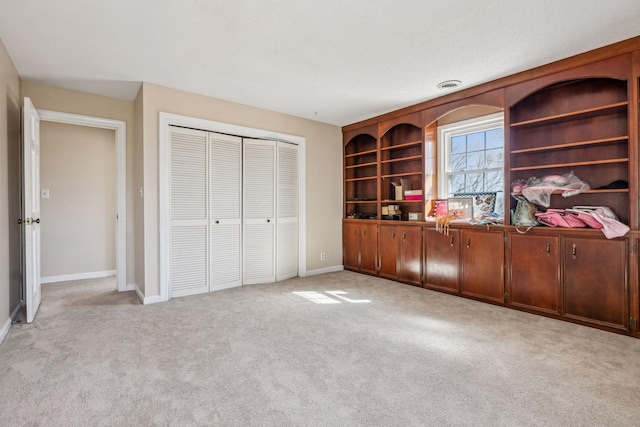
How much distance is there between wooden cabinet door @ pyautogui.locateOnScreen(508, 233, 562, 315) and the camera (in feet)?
10.3

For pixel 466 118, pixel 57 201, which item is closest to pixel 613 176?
pixel 466 118

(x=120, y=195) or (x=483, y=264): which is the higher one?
(x=120, y=195)

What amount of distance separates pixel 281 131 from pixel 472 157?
8.91 ft

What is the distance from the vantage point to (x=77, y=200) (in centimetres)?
492

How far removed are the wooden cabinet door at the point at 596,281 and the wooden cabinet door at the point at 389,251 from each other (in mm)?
2071

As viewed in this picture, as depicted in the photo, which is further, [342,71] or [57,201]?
[57,201]

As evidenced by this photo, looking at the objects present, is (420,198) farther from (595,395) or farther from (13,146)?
(13,146)

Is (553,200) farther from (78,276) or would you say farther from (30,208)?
(78,276)

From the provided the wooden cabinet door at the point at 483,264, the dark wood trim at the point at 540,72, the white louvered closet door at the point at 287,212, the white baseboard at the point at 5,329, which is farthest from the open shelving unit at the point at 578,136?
the white baseboard at the point at 5,329

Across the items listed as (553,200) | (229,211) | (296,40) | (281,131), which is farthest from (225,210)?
(553,200)

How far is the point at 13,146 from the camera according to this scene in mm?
3189

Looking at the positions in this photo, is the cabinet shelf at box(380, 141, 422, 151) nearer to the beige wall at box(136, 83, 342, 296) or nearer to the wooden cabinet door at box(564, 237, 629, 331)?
the beige wall at box(136, 83, 342, 296)

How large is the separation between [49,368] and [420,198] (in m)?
4.26

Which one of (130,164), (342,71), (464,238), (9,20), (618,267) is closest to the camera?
(9,20)
